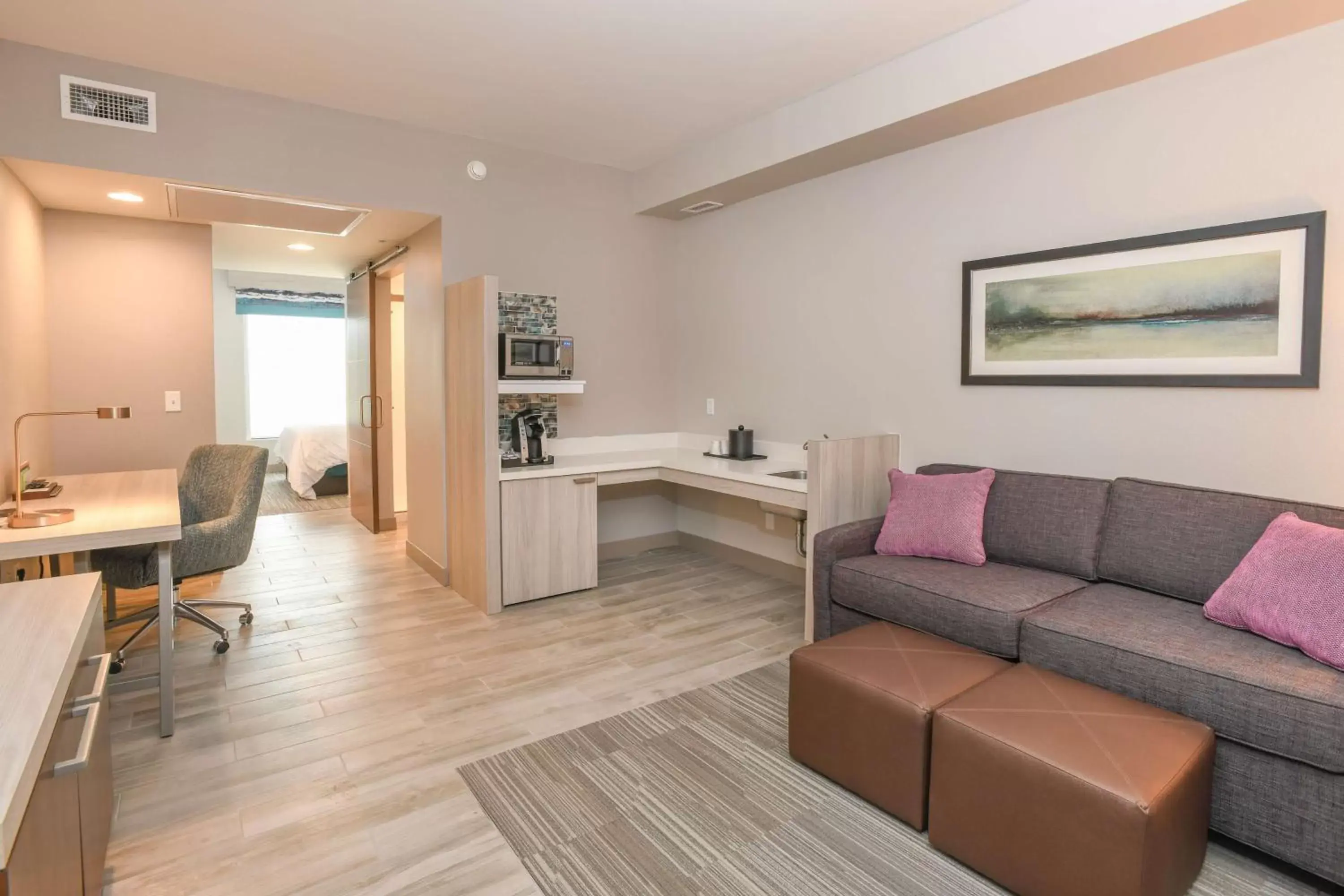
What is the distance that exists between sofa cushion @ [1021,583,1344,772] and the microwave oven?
9.44 feet

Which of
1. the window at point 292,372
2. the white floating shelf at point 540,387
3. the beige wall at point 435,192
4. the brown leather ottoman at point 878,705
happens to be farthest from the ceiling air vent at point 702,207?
the window at point 292,372

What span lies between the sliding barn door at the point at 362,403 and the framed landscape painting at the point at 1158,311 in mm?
4445

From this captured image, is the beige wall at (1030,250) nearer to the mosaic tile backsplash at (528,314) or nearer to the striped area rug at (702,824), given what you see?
the mosaic tile backsplash at (528,314)

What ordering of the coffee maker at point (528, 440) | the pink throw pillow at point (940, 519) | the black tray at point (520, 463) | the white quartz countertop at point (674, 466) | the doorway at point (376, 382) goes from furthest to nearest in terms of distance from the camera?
the doorway at point (376, 382) → the coffee maker at point (528, 440) → the black tray at point (520, 463) → the white quartz countertop at point (674, 466) → the pink throw pillow at point (940, 519)

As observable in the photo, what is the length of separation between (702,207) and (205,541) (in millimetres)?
3431

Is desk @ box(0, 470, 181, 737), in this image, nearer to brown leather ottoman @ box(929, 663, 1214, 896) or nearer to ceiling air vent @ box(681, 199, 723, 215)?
brown leather ottoman @ box(929, 663, 1214, 896)

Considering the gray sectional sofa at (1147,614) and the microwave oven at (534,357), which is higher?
the microwave oven at (534,357)

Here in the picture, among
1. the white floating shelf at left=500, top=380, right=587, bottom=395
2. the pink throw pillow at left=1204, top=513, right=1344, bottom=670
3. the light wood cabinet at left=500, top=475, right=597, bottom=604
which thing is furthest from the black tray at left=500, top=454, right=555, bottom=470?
the pink throw pillow at left=1204, top=513, right=1344, bottom=670

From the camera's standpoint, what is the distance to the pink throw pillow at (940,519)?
2938mm

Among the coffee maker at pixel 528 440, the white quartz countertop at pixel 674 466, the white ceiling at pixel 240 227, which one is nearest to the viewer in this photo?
the white ceiling at pixel 240 227

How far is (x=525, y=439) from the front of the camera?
432 cm

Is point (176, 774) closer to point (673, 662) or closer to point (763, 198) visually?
point (673, 662)

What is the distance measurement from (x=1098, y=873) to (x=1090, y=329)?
2.12 meters

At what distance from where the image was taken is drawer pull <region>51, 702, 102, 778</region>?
117cm
